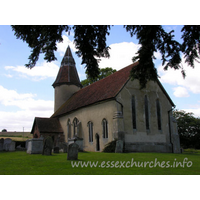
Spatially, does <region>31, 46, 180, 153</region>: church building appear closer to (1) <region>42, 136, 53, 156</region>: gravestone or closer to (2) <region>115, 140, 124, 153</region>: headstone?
(2) <region>115, 140, 124, 153</region>: headstone

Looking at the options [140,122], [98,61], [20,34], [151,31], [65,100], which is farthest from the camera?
[65,100]

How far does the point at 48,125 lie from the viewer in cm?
3278

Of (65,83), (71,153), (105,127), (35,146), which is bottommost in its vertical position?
(71,153)

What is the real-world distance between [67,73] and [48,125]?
1219 cm

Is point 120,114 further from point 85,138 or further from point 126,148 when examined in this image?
point 85,138

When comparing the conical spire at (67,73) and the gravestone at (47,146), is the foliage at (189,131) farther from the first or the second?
the gravestone at (47,146)

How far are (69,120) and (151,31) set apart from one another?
2343 centimetres

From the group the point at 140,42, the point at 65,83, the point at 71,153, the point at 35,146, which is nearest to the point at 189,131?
the point at 65,83

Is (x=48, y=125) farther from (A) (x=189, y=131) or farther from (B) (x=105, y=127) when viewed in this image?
(A) (x=189, y=131)

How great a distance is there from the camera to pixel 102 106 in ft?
79.4

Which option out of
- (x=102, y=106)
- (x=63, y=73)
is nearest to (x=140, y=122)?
(x=102, y=106)

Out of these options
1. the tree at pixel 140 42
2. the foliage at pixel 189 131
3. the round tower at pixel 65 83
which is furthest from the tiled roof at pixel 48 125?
the foliage at pixel 189 131

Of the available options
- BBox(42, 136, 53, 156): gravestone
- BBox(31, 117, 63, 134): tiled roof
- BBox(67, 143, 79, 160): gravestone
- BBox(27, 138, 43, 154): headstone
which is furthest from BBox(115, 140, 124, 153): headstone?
BBox(31, 117, 63, 134): tiled roof

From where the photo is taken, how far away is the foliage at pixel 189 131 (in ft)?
159
